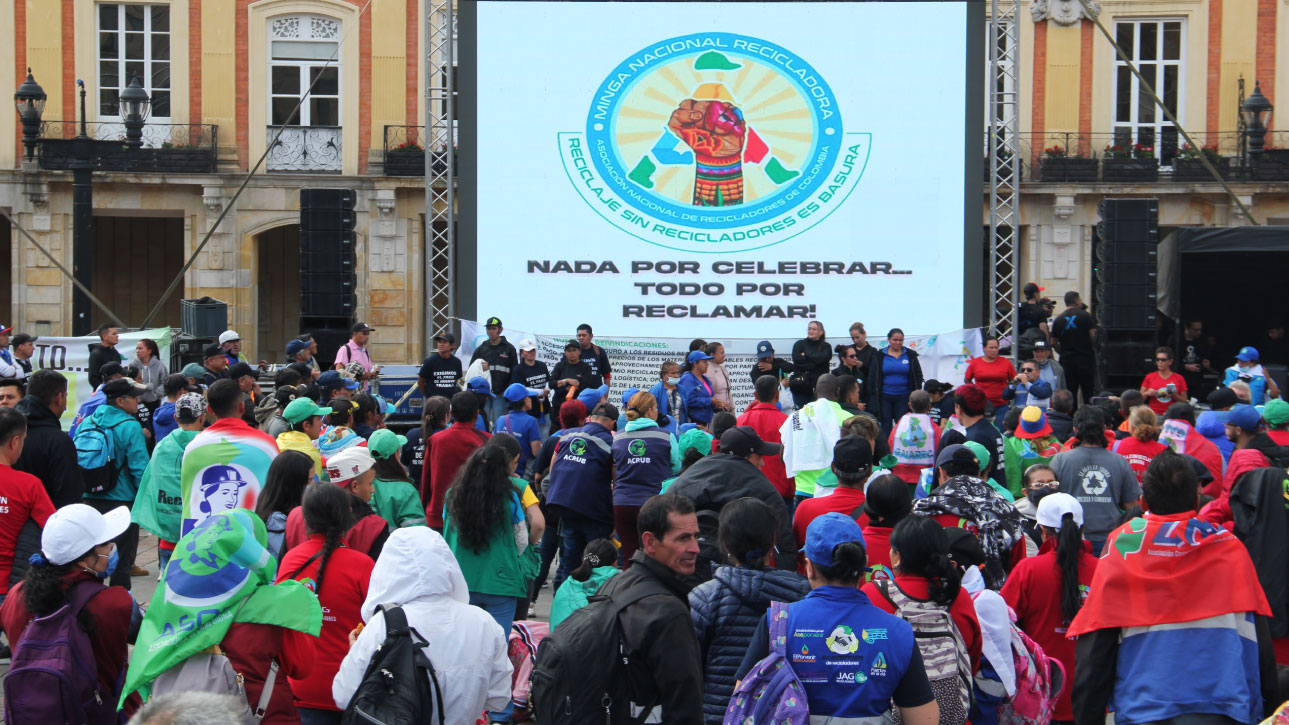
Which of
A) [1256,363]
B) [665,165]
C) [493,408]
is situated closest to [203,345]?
[493,408]

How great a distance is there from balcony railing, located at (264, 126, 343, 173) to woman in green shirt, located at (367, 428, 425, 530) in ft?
57.5

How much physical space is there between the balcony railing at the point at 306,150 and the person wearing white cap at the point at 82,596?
63.7 feet

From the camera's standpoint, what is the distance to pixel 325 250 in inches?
605

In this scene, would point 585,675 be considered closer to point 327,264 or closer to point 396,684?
point 396,684

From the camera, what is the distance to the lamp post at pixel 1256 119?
834 inches

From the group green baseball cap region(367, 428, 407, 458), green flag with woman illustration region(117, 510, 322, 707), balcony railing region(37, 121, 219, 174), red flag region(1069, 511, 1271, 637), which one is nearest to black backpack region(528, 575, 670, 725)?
green flag with woman illustration region(117, 510, 322, 707)

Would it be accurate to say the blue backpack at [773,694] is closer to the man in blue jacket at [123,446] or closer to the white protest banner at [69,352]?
the man in blue jacket at [123,446]

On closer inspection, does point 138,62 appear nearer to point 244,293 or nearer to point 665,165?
point 244,293

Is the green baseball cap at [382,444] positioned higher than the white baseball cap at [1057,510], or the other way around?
the green baseball cap at [382,444]

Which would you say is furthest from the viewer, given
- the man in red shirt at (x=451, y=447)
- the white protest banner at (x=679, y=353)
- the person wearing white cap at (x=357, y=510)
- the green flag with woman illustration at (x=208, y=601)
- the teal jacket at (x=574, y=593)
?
the white protest banner at (x=679, y=353)

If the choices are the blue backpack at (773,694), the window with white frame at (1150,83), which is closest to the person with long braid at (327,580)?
the blue backpack at (773,694)

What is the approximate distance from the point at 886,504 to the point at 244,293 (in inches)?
780

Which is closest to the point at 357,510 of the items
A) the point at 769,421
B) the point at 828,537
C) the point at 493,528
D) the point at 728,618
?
the point at 493,528

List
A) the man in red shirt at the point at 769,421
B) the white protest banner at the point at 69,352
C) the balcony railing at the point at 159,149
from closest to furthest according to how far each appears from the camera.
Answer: the man in red shirt at the point at 769,421 → the white protest banner at the point at 69,352 → the balcony railing at the point at 159,149
